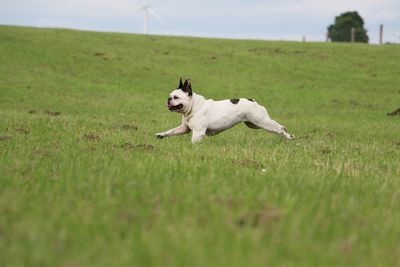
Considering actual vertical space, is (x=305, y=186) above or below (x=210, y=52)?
below

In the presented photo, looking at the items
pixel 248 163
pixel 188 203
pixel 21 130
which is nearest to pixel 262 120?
pixel 248 163

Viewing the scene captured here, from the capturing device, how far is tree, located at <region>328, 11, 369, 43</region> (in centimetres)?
10512

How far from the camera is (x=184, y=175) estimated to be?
20.2ft

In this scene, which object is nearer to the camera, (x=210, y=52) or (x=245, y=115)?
(x=245, y=115)

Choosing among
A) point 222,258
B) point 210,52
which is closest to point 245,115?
point 222,258

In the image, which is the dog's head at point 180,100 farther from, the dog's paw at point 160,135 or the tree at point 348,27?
the tree at point 348,27

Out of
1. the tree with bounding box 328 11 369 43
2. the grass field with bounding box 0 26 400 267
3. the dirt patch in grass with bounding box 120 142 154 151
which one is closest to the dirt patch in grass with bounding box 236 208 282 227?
the grass field with bounding box 0 26 400 267

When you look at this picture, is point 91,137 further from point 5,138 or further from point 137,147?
point 137,147

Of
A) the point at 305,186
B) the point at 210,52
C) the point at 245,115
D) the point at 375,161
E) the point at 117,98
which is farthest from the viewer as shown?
the point at 210,52

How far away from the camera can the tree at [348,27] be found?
10512 cm

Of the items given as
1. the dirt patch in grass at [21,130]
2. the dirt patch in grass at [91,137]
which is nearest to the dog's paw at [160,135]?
the dirt patch in grass at [91,137]

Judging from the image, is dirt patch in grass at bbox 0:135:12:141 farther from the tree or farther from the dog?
the tree

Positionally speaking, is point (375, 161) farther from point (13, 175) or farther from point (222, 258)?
point (222, 258)

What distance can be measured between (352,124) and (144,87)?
17.3 metres
